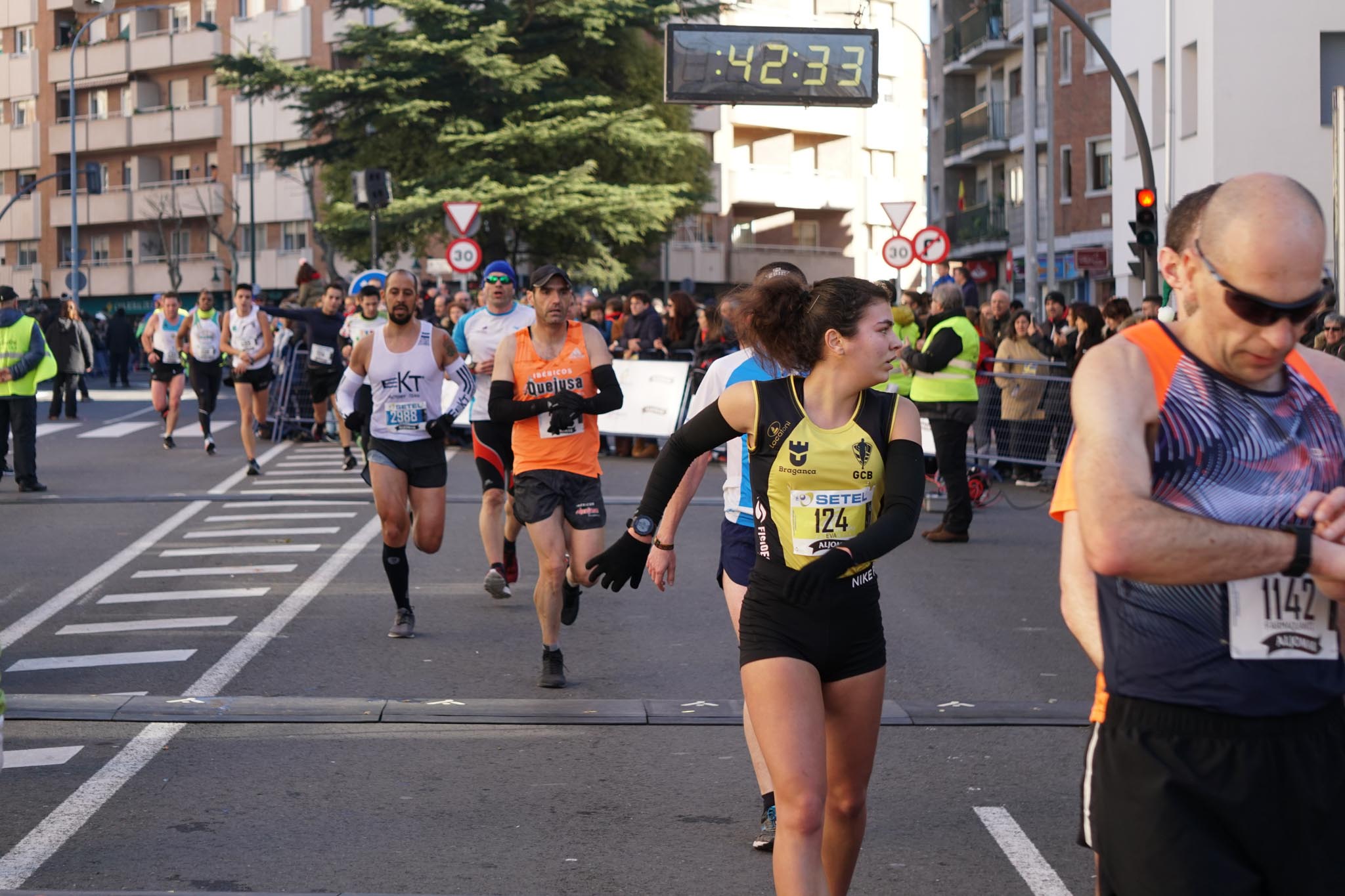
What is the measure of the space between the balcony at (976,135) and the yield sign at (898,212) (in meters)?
27.6

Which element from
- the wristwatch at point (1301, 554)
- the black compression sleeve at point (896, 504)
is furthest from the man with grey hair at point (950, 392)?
the wristwatch at point (1301, 554)

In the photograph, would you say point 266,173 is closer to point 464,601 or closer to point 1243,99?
point 1243,99

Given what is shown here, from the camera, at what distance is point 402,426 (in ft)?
32.8

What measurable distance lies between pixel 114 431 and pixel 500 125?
2222 cm

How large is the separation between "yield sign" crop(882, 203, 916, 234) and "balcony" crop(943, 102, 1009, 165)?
2763cm

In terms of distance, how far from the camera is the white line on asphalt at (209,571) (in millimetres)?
12578

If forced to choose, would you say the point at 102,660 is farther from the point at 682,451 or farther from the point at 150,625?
the point at 682,451

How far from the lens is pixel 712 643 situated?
9.91 meters

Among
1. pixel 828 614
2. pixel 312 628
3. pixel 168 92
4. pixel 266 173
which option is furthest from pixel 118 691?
pixel 168 92

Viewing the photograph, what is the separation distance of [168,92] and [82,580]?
72927 millimetres

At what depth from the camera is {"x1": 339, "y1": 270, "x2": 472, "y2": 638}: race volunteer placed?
999 cm

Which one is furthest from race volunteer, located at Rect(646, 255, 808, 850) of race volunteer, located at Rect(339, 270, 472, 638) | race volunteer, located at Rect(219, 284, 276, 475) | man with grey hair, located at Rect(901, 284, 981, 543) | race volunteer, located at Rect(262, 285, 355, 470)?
race volunteer, located at Rect(262, 285, 355, 470)

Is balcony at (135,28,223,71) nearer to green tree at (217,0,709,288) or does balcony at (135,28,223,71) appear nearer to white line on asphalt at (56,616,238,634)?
green tree at (217,0,709,288)

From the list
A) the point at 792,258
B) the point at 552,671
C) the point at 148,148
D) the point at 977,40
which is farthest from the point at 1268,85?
the point at 148,148
